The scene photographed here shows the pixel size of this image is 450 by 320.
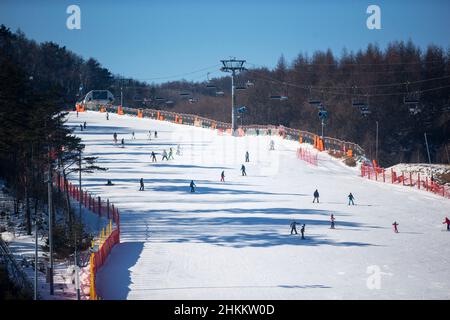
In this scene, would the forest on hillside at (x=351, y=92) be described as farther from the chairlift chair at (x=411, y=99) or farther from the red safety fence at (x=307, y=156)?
the red safety fence at (x=307, y=156)

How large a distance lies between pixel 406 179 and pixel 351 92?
57.7 metres

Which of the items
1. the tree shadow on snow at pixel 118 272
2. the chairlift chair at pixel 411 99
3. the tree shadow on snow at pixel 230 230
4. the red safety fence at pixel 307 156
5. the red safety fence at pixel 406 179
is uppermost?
the chairlift chair at pixel 411 99

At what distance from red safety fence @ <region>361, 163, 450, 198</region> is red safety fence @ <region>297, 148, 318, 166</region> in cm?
411

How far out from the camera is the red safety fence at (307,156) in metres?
56.6

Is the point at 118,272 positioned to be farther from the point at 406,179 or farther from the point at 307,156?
the point at 307,156

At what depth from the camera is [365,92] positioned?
332ft

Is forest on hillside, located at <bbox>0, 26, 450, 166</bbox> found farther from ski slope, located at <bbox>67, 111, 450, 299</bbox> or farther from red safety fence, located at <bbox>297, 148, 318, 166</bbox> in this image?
ski slope, located at <bbox>67, 111, 450, 299</bbox>

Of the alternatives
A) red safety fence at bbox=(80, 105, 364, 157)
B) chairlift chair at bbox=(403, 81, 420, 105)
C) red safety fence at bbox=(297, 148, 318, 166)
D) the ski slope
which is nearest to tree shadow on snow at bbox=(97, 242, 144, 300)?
the ski slope

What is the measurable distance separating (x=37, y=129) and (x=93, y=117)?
51.2 meters

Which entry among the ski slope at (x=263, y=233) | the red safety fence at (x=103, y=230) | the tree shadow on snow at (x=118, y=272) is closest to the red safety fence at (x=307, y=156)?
the ski slope at (x=263, y=233)

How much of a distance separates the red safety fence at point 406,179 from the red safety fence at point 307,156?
4115 millimetres

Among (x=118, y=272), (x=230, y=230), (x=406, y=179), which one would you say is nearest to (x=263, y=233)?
(x=230, y=230)
